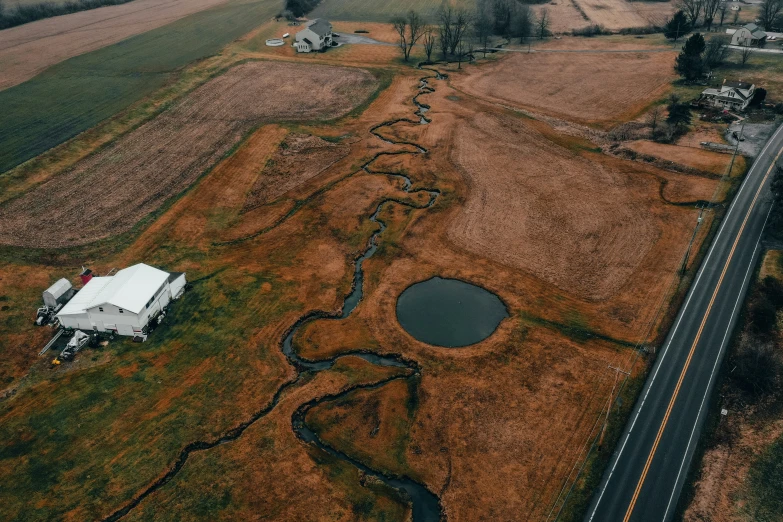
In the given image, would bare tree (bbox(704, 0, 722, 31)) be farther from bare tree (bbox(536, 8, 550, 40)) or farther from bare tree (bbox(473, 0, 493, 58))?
bare tree (bbox(473, 0, 493, 58))

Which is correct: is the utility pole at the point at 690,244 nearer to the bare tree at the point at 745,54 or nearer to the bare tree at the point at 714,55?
the bare tree at the point at 714,55

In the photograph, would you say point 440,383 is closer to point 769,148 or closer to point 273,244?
point 273,244

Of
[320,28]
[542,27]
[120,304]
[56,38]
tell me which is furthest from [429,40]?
[120,304]

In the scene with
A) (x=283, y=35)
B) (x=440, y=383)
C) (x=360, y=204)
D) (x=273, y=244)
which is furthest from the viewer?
(x=283, y=35)

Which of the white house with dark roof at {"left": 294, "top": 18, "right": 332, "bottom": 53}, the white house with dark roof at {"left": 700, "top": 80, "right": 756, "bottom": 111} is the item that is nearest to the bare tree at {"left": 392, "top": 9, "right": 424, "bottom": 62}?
the white house with dark roof at {"left": 294, "top": 18, "right": 332, "bottom": 53}

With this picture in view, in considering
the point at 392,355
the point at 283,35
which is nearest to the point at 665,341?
the point at 392,355

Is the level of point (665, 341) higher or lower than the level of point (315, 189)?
lower

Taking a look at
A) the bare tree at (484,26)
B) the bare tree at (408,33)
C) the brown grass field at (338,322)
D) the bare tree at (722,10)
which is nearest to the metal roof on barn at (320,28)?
the bare tree at (408,33)
